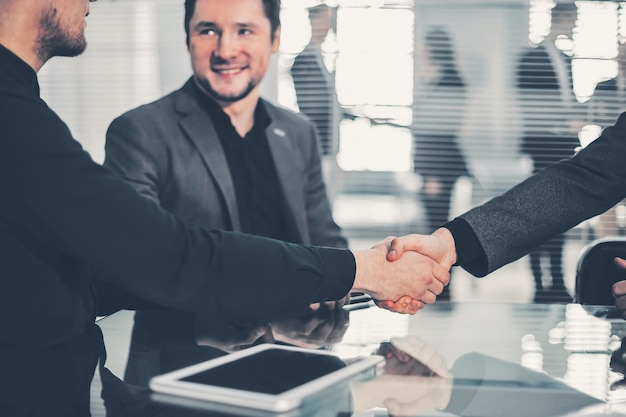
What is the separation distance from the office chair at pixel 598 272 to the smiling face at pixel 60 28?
1.15 metres

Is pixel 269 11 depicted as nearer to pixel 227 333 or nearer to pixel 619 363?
pixel 227 333

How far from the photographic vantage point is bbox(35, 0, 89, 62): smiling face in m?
1.11

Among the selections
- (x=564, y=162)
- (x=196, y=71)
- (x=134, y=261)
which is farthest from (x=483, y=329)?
(x=196, y=71)

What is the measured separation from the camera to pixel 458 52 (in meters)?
4.46

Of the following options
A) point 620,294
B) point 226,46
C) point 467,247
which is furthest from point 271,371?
point 226,46

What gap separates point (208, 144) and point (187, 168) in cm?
11

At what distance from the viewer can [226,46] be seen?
238 cm

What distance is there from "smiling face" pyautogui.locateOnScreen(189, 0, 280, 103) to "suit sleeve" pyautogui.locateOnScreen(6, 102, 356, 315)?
Answer: 1.28 m

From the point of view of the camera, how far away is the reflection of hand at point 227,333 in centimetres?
106

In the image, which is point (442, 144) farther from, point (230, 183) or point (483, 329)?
point (483, 329)

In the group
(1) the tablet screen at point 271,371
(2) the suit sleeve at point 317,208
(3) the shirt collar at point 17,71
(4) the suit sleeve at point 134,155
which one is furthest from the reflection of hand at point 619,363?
(4) the suit sleeve at point 134,155

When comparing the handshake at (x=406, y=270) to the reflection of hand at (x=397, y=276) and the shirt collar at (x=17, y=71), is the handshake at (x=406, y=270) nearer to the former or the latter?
the reflection of hand at (x=397, y=276)

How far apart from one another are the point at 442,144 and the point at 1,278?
3.78 m

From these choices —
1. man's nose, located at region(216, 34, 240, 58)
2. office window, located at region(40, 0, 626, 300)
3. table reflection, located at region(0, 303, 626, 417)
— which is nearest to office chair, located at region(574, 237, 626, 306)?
table reflection, located at region(0, 303, 626, 417)
